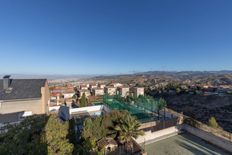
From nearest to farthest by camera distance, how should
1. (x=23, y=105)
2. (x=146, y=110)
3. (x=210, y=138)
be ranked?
(x=210, y=138)
(x=23, y=105)
(x=146, y=110)

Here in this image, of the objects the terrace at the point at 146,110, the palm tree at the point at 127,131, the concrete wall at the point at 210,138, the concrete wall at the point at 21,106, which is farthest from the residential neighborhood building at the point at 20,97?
the concrete wall at the point at 210,138

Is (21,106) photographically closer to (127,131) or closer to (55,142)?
(55,142)

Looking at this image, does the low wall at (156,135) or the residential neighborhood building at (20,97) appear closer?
the low wall at (156,135)

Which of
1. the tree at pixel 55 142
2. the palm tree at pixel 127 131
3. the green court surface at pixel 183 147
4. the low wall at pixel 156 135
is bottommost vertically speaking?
the green court surface at pixel 183 147

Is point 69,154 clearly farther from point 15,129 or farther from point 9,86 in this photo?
point 9,86

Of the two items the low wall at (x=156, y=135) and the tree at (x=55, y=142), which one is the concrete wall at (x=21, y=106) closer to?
the tree at (x=55, y=142)

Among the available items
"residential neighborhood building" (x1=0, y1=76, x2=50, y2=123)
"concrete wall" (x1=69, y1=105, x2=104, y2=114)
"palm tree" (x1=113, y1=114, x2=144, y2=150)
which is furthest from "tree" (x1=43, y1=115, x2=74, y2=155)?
"concrete wall" (x1=69, y1=105, x2=104, y2=114)

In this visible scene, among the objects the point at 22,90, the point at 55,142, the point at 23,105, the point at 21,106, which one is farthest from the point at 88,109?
the point at 55,142
